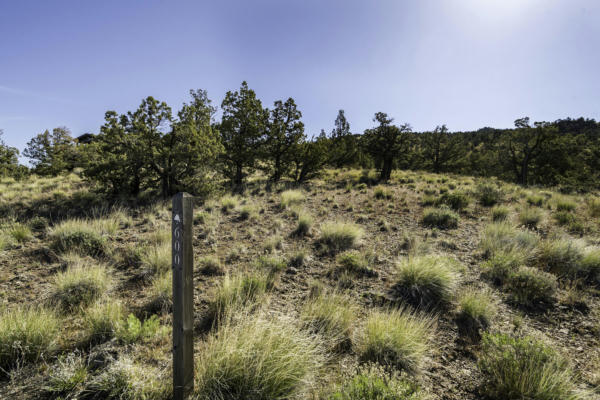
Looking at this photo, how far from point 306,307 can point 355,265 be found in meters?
2.17

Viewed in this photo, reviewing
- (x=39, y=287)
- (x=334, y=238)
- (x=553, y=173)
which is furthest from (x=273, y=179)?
(x=553, y=173)

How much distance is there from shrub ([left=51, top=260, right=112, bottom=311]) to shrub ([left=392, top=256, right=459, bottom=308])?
5598 mm

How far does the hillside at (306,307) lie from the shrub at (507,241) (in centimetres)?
6

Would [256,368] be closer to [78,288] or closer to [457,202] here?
[78,288]

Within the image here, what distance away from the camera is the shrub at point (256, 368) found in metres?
2.36

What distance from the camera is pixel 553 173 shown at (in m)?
27.0

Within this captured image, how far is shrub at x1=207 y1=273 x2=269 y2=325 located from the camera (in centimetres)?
376

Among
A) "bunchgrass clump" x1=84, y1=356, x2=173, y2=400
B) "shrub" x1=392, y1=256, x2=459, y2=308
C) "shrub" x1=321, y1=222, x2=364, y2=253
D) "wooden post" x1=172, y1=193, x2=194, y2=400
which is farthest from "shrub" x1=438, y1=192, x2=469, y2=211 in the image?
"bunchgrass clump" x1=84, y1=356, x2=173, y2=400

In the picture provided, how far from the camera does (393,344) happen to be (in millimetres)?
3045

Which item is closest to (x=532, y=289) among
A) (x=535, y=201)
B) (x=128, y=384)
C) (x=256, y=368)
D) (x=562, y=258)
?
(x=562, y=258)

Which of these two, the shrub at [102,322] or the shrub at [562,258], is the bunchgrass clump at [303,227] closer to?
the shrub at [102,322]

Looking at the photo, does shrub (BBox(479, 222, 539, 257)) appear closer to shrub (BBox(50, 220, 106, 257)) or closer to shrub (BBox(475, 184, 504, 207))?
shrub (BBox(475, 184, 504, 207))

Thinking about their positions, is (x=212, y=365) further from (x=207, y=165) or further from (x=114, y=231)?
(x=207, y=165)

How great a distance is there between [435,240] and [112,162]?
1285cm
